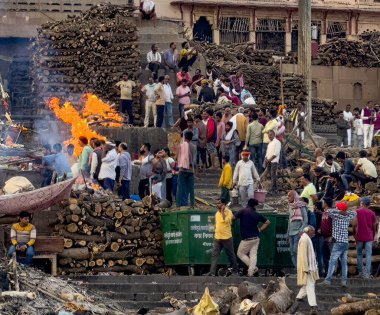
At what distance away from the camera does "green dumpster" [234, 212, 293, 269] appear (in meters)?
37.2

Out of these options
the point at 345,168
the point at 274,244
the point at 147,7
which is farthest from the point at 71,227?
the point at 147,7

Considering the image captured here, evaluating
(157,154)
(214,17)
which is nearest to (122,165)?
(157,154)

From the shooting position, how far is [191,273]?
3700 centimetres

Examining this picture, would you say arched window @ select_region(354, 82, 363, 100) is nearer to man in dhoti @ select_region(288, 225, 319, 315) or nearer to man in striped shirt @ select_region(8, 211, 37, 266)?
man in dhoti @ select_region(288, 225, 319, 315)

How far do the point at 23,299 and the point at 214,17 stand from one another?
43.0 metres

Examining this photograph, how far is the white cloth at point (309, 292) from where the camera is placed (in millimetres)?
34625

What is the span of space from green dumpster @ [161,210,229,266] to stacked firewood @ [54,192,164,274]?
51 centimetres

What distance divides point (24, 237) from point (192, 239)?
10.1ft

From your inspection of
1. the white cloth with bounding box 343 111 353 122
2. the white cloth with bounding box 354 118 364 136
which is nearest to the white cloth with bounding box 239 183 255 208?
the white cloth with bounding box 354 118 364 136

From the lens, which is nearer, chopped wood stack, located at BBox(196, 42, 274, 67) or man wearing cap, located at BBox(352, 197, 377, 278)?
man wearing cap, located at BBox(352, 197, 377, 278)

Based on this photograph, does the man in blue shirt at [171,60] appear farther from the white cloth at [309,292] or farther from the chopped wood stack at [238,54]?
the white cloth at [309,292]

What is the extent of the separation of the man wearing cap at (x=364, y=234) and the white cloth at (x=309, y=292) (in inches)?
77.9

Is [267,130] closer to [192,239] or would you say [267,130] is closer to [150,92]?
[150,92]

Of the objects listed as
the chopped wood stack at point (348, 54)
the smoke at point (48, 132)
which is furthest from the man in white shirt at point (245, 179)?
the chopped wood stack at point (348, 54)
